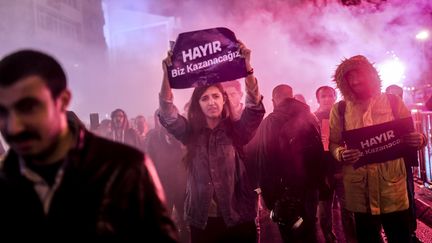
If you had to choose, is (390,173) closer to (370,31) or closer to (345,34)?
(370,31)

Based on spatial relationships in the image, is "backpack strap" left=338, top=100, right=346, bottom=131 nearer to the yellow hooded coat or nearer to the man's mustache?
the yellow hooded coat

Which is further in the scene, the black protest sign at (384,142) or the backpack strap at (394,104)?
the backpack strap at (394,104)

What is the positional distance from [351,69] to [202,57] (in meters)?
1.62

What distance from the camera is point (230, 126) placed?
3568 millimetres

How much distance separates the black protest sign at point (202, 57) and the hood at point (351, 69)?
129 centimetres

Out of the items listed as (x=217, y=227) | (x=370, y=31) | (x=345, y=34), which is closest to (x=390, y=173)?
(x=217, y=227)

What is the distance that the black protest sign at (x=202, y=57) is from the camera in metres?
3.39

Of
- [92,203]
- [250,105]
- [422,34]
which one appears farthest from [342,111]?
[422,34]

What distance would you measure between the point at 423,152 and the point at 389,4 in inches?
158

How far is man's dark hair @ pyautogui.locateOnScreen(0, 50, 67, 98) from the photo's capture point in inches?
63.4

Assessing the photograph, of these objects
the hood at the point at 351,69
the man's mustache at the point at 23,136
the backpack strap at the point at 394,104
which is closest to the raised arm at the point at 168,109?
the hood at the point at 351,69

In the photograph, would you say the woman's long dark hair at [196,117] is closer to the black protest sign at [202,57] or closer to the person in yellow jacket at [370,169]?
the black protest sign at [202,57]

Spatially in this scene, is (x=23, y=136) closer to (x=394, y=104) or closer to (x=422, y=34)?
(x=394, y=104)

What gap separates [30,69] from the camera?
1622mm
